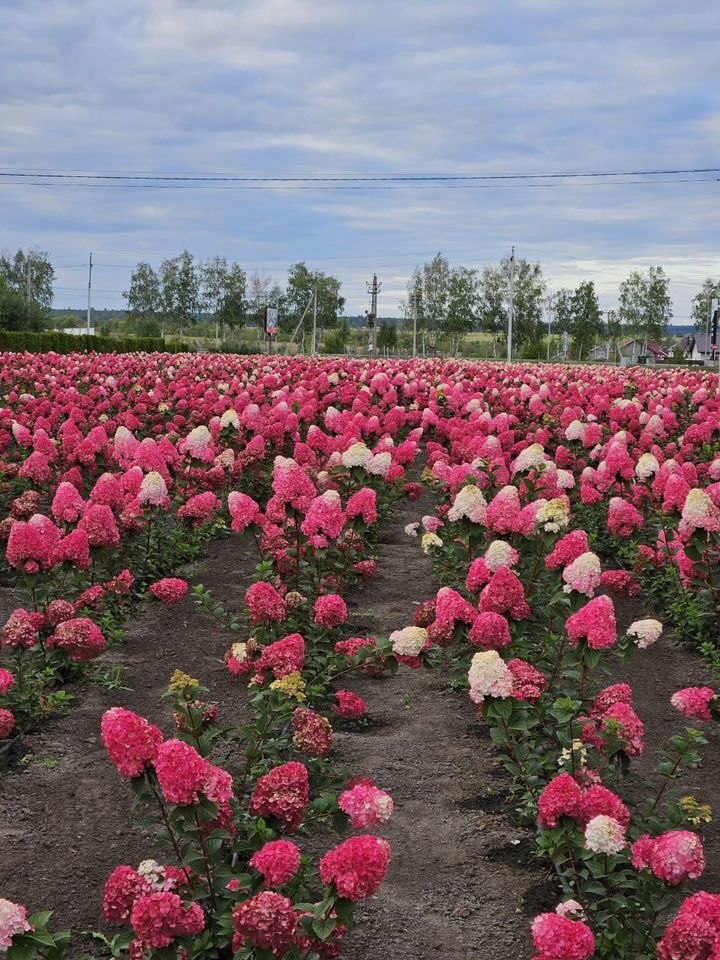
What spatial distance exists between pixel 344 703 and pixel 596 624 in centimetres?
141

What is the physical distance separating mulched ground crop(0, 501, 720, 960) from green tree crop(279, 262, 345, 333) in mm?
87078

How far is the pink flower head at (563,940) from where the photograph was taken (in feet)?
8.39

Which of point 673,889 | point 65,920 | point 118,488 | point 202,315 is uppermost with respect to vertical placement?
point 202,315

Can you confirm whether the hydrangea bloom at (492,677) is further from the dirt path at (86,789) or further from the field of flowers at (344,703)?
the dirt path at (86,789)

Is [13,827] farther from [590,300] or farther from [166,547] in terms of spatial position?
[590,300]

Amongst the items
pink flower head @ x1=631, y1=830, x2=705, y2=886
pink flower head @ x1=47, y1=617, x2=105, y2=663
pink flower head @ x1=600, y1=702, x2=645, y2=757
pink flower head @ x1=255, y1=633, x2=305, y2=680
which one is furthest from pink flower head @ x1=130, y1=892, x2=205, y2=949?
pink flower head @ x1=47, y1=617, x2=105, y2=663

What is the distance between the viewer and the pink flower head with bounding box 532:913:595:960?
2559mm

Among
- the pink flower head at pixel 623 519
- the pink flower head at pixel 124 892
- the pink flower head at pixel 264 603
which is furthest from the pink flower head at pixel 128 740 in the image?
the pink flower head at pixel 623 519

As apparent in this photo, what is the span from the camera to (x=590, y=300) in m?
84.9

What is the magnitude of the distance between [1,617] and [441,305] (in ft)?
273

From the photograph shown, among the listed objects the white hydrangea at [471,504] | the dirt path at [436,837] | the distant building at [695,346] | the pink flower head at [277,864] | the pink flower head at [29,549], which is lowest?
the dirt path at [436,837]

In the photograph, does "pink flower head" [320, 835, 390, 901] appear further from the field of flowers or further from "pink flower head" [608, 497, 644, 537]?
"pink flower head" [608, 497, 644, 537]

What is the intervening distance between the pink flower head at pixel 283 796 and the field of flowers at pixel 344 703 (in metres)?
0.01

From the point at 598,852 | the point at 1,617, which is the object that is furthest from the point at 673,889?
the point at 1,617
